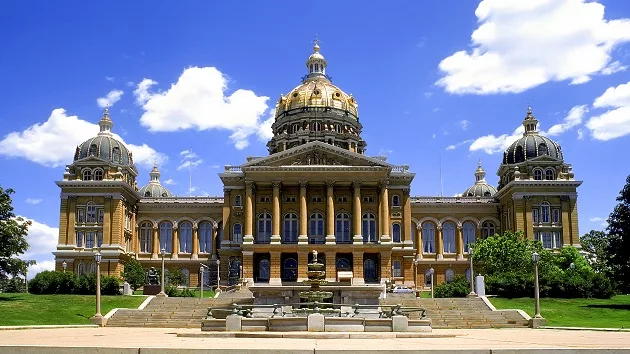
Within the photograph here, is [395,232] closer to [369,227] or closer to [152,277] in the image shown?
[369,227]

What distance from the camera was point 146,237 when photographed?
101875 mm

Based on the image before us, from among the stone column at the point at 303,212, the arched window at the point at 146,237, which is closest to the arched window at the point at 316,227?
the stone column at the point at 303,212

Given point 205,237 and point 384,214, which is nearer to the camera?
point 384,214

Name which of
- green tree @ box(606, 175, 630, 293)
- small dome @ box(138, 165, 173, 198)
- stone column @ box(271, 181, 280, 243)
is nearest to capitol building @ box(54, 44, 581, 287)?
stone column @ box(271, 181, 280, 243)

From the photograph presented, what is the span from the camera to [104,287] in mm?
70000

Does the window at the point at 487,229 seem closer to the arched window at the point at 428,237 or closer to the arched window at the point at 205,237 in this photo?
the arched window at the point at 428,237

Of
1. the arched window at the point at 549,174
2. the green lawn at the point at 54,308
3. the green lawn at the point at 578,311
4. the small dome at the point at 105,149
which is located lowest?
the green lawn at the point at 578,311

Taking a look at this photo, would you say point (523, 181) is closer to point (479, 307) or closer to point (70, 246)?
point (479, 307)

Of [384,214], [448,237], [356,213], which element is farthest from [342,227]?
[448,237]

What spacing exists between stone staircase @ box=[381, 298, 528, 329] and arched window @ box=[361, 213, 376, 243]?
29105 millimetres

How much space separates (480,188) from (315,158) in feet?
147

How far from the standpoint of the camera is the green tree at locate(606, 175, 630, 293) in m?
61.8

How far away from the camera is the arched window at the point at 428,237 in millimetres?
102000

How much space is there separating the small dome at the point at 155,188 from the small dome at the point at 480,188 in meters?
49.9
